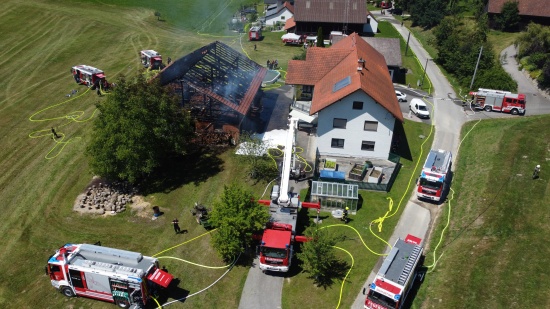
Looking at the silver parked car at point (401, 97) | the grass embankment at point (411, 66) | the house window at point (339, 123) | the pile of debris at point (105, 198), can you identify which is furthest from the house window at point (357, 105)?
the grass embankment at point (411, 66)

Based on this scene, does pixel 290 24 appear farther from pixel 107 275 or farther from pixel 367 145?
pixel 107 275

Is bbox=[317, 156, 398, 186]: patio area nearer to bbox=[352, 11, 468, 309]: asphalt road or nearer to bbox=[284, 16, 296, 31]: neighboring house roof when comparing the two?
bbox=[352, 11, 468, 309]: asphalt road

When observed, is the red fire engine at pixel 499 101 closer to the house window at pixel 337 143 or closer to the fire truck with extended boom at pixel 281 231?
the house window at pixel 337 143

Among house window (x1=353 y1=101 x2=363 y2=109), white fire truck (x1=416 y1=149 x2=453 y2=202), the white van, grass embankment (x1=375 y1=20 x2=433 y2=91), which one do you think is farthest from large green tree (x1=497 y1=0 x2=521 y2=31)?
white fire truck (x1=416 y1=149 x2=453 y2=202)

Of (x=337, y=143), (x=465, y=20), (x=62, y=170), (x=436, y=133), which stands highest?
(x=465, y=20)

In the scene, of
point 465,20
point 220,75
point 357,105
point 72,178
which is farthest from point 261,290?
point 465,20

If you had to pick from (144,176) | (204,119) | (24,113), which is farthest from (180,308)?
(24,113)

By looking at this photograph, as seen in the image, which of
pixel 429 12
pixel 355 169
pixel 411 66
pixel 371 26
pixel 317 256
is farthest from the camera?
pixel 429 12

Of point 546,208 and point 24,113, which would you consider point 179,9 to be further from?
point 546,208
